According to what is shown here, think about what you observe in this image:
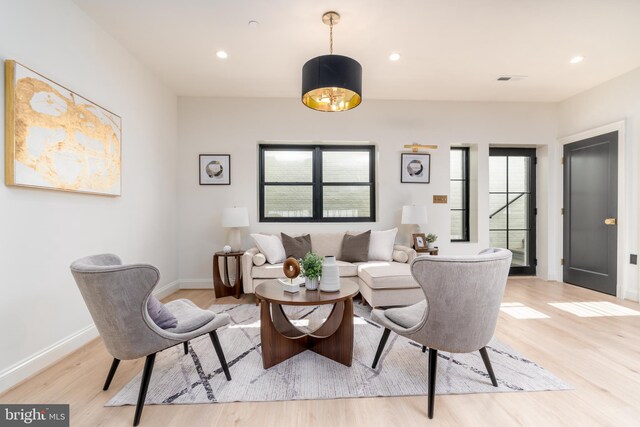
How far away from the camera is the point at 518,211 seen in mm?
4652

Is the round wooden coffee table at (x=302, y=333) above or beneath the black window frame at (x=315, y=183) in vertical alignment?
beneath

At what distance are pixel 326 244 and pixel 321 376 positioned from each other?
7.02ft

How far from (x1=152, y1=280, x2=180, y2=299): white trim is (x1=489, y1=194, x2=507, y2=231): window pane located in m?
4.94

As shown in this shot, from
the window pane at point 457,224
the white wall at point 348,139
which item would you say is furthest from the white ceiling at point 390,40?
the window pane at point 457,224

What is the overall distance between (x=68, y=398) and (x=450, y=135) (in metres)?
4.98

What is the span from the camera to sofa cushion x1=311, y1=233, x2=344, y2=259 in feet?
12.8

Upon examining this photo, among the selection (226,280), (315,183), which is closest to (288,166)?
(315,183)

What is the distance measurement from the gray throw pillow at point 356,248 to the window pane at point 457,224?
5.75ft

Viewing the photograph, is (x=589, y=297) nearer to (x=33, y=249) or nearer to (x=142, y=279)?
(x=142, y=279)

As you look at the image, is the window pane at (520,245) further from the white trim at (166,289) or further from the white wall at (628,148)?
the white trim at (166,289)

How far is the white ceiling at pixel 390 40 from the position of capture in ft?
7.72

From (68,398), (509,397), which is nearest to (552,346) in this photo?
(509,397)

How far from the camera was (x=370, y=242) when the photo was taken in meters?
3.81

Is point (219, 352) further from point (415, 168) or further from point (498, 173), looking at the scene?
point (498, 173)
